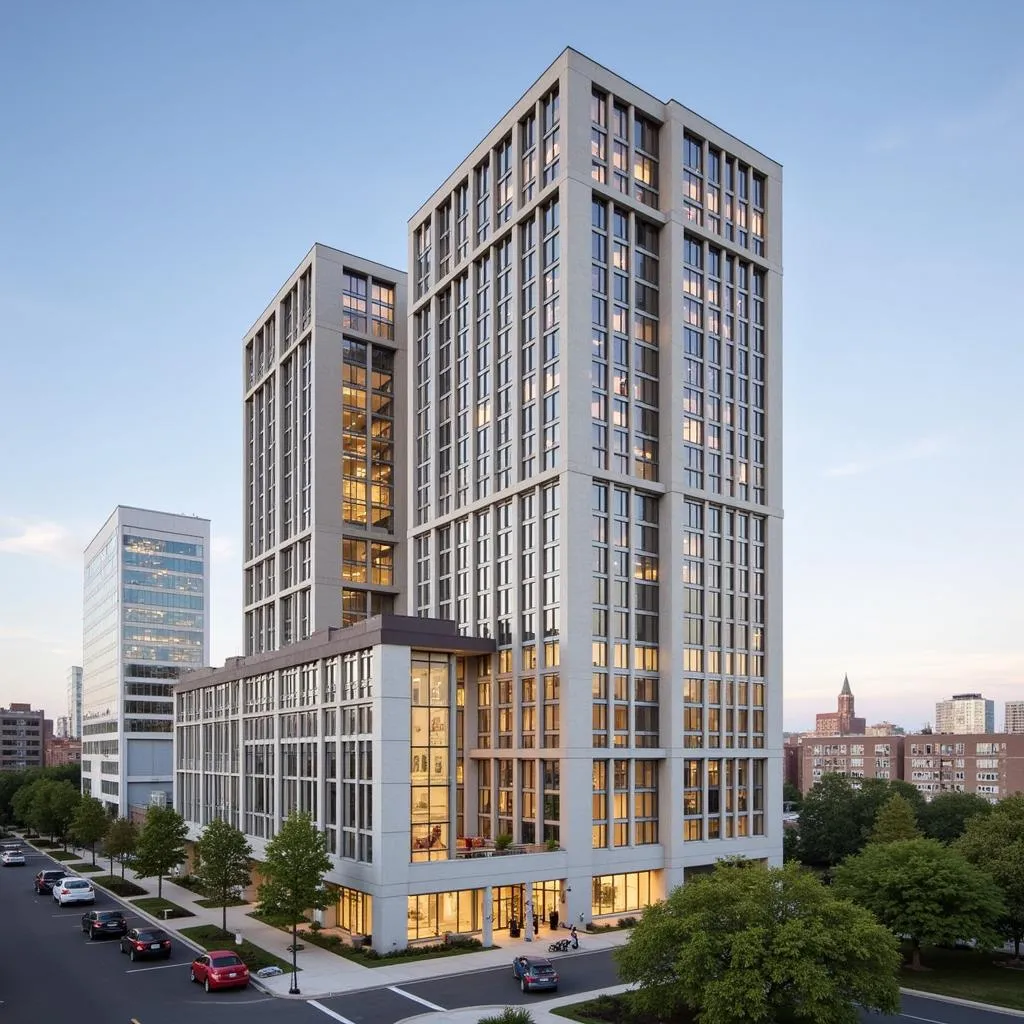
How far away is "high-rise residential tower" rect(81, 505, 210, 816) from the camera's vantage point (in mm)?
136875

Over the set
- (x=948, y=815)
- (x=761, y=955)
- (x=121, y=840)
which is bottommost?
(x=948, y=815)

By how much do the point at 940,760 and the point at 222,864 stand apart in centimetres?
15329

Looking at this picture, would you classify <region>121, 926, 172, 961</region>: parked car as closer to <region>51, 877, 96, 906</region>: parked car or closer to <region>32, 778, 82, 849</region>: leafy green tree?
<region>51, 877, 96, 906</region>: parked car

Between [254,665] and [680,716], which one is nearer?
[680,716]

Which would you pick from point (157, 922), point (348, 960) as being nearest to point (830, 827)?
point (348, 960)

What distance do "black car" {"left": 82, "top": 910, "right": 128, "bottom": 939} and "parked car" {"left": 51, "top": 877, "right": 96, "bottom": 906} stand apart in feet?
41.5

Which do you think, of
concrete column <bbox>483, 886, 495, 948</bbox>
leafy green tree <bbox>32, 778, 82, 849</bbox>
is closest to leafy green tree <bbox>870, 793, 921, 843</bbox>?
concrete column <bbox>483, 886, 495, 948</bbox>

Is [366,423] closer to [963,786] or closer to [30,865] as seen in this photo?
[30,865]

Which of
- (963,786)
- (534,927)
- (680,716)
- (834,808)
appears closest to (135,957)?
(534,927)

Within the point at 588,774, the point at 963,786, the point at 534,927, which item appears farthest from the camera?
the point at 963,786

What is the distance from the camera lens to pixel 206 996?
42281mm

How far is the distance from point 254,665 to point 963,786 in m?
142

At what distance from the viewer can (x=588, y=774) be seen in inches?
2357

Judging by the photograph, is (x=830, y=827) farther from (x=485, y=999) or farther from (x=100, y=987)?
(x=100, y=987)
